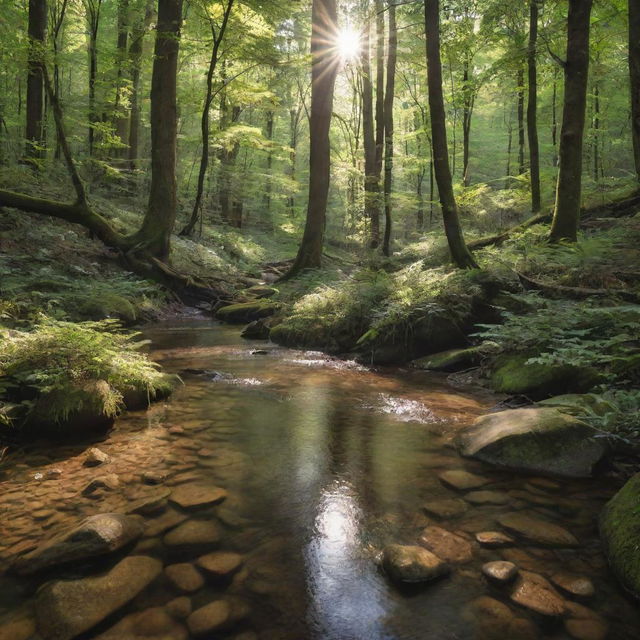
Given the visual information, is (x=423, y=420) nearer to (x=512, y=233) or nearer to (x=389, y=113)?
(x=512, y=233)

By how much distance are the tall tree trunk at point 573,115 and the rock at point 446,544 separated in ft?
23.8

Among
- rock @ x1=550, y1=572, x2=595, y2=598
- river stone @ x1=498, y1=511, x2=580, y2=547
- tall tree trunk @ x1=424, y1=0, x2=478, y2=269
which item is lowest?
rock @ x1=550, y1=572, x2=595, y2=598

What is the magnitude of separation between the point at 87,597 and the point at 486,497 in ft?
8.43

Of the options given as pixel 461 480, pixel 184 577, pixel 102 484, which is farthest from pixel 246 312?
pixel 184 577

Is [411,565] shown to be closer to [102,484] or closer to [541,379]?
[102,484]

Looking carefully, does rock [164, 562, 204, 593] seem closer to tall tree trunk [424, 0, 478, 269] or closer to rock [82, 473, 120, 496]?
rock [82, 473, 120, 496]

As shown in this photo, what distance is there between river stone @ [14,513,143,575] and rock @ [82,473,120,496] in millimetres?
560

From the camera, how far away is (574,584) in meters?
2.31

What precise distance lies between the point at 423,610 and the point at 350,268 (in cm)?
1461

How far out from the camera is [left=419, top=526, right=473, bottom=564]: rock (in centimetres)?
258

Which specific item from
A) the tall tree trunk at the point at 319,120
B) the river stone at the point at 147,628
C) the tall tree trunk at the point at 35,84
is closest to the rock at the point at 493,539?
the river stone at the point at 147,628

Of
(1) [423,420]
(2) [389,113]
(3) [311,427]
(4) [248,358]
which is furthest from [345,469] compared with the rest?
(2) [389,113]

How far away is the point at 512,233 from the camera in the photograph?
1156 cm

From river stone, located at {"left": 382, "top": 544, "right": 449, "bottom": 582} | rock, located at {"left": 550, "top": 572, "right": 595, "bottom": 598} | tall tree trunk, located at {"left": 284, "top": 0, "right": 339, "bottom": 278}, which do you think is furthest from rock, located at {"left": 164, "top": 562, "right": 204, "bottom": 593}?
tall tree trunk, located at {"left": 284, "top": 0, "right": 339, "bottom": 278}
